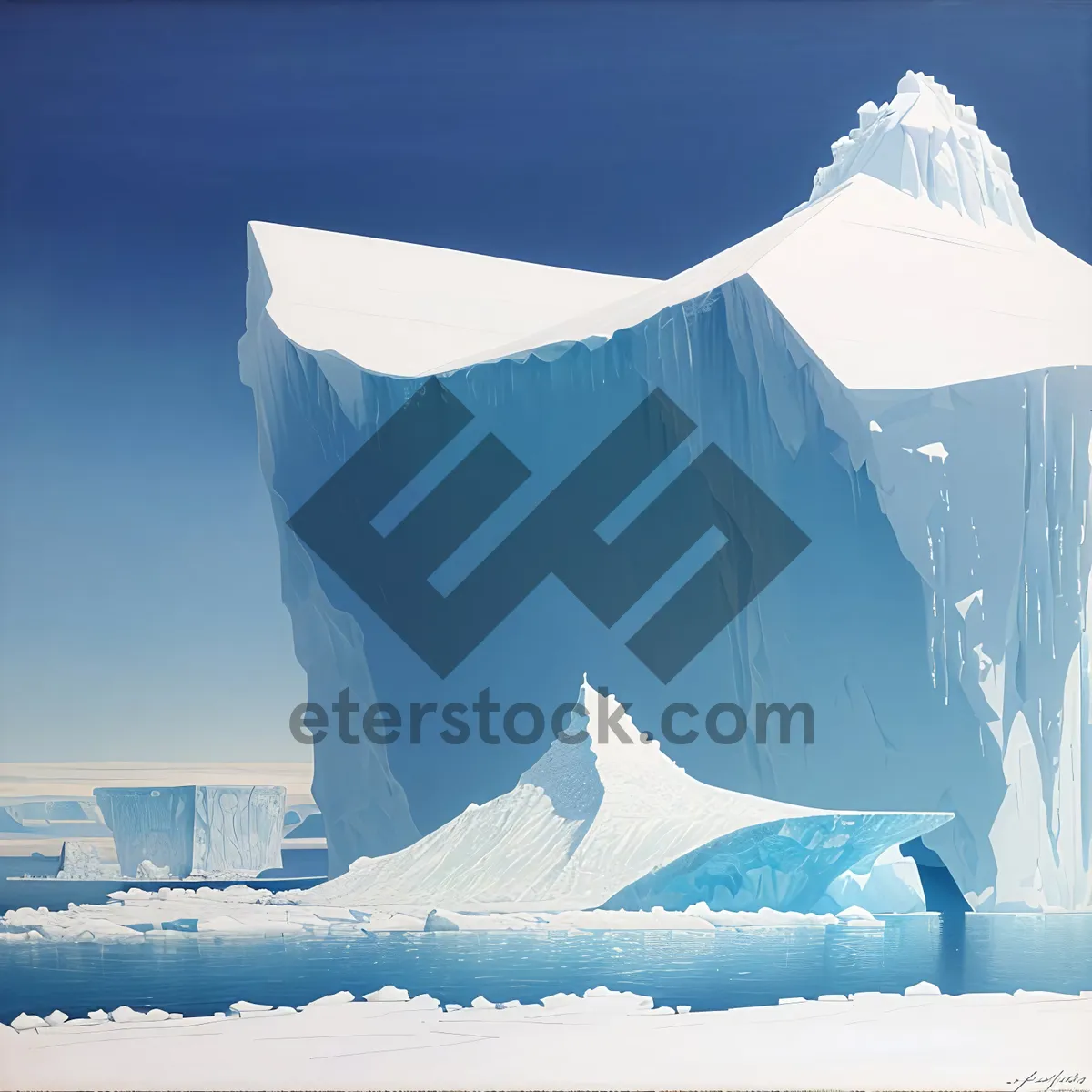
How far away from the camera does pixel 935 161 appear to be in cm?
884

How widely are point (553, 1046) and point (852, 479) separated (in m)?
3.44

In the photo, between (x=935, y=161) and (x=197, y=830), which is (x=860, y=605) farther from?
(x=197, y=830)

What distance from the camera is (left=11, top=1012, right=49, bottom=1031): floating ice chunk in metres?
6.49

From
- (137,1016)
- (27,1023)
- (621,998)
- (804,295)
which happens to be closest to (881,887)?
(621,998)

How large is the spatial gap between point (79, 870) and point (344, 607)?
403 centimetres

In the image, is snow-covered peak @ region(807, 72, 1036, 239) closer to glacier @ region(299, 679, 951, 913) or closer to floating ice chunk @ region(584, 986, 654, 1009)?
glacier @ region(299, 679, 951, 913)

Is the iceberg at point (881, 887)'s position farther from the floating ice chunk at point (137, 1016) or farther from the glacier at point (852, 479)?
the floating ice chunk at point (137, 1016)

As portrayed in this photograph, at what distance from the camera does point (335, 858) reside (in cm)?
941

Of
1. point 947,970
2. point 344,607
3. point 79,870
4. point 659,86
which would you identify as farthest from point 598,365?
point 79,870

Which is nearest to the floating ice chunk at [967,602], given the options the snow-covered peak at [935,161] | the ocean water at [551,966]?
the ocean water at [551,966]

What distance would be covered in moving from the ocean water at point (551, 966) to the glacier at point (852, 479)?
2.00 feet
